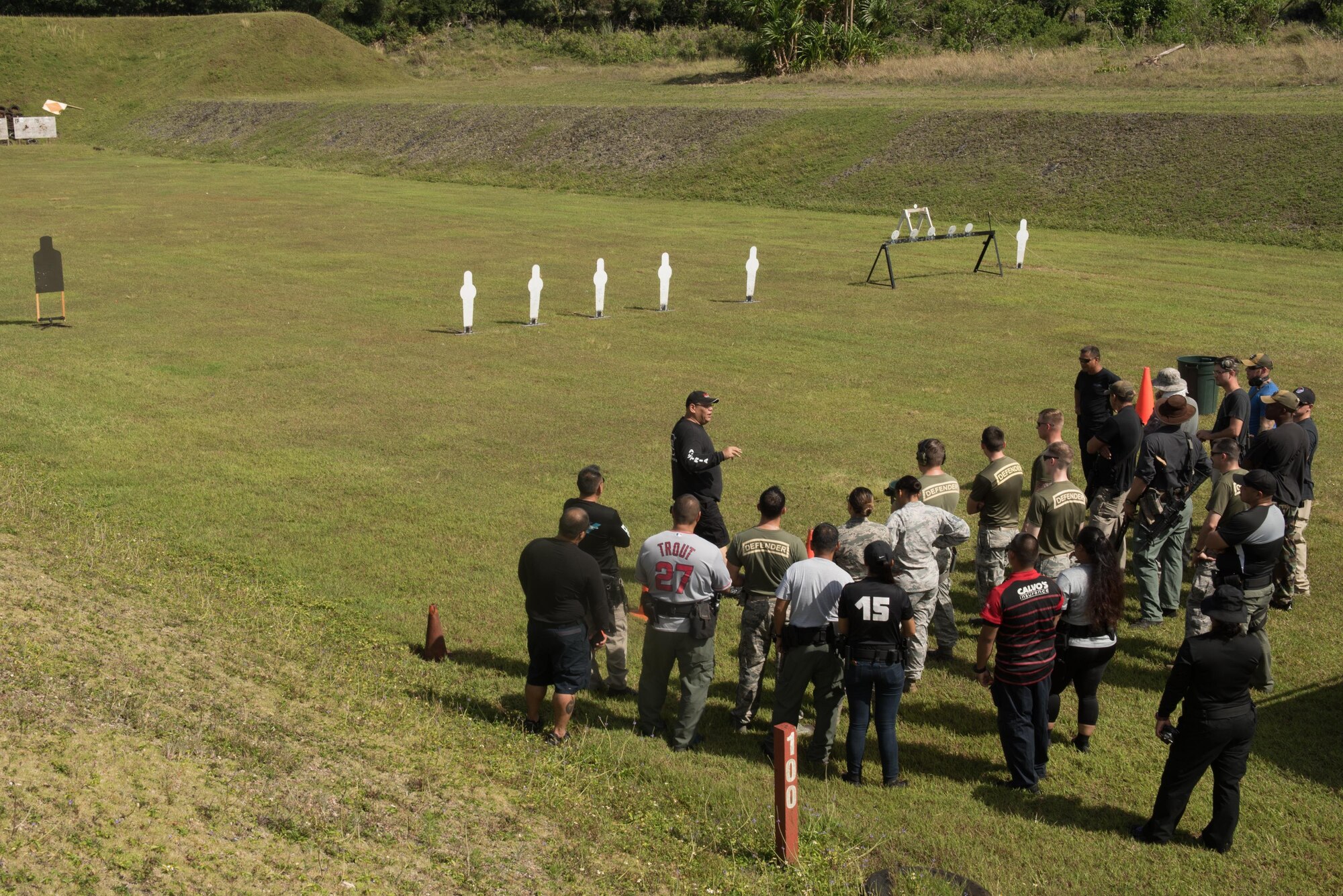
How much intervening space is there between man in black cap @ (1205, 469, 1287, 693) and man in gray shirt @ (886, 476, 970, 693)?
6.59ft

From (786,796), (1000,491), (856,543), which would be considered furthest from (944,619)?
(786,796)

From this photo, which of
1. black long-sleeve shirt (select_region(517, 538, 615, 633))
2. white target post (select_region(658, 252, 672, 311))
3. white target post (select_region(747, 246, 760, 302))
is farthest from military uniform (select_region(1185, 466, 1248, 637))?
white target post (select_region(747, 246, 760, 302))

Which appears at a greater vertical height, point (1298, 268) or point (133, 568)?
point (1298, 268)

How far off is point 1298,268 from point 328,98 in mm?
57905

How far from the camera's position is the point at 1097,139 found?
144ft

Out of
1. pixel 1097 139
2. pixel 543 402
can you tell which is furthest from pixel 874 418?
pixel 1097 139

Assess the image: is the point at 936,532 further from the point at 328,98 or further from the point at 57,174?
the point at 328,98

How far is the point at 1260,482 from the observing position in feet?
30.1

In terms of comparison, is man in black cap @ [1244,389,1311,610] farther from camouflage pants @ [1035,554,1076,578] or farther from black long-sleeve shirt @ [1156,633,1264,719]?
black long-sleeve shirt @ [1156,633,1264,719]

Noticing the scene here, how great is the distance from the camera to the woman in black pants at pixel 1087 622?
27.5ft

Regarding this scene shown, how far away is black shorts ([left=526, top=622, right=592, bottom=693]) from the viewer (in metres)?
8.45

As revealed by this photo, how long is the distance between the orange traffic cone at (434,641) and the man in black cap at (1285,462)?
7385mm

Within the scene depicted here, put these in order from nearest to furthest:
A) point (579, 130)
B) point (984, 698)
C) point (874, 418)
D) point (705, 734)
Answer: point (705, 734) < point (984, 698) < point (874, 418) < point (579, 130)

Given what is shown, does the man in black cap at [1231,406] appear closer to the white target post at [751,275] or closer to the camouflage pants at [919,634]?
the camouflage pants at [919,634]
